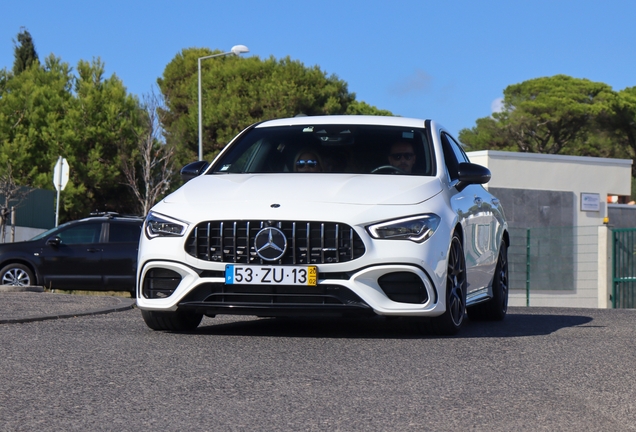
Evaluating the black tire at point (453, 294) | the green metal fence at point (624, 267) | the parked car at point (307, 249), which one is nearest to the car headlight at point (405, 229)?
the parked car at point (307, 249)

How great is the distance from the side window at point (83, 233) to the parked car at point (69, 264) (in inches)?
2.9

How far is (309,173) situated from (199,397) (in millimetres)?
3722

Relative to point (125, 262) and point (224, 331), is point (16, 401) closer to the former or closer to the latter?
point (224, 331)

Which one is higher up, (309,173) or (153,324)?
(309,173)

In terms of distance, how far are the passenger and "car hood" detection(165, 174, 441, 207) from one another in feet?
1.43

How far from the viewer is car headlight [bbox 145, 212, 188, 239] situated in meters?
7.94

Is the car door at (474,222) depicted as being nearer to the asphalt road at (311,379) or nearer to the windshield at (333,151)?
the windshield at (333,151)

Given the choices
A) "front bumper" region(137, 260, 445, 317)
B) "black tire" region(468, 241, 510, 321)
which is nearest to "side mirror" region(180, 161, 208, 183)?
"front bumper" region(137, 260, 445, 317)

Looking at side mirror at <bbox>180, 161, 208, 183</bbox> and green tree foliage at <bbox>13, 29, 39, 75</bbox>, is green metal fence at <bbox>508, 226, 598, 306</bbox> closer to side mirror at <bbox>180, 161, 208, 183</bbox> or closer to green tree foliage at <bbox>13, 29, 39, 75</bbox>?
side mirror at <bbox>180, 161, 208, 183</bbox>

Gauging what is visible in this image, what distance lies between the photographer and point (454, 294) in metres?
8.34

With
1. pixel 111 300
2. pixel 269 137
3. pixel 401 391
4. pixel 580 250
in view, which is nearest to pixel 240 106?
pixel 580 250

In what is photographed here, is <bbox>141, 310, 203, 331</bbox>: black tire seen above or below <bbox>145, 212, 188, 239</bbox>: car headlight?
below

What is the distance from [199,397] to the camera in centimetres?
530

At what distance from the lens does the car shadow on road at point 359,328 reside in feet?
27.7
